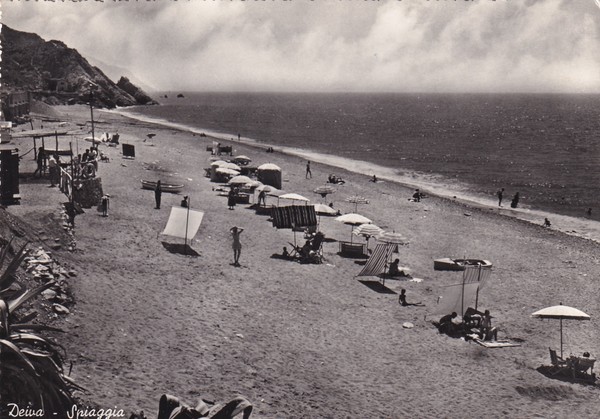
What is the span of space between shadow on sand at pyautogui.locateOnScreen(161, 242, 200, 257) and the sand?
42 centimetres

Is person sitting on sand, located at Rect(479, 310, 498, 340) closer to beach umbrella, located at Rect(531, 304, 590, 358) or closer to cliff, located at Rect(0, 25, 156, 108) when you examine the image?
beach umbrella, located at Rect(531, 304, 590, 358)

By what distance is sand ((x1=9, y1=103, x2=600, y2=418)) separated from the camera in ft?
40.5

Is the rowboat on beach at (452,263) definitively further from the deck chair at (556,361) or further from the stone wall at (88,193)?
the stone wall at (88,193)

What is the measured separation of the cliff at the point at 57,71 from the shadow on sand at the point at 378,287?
120 metres

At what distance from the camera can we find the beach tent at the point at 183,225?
21.8m

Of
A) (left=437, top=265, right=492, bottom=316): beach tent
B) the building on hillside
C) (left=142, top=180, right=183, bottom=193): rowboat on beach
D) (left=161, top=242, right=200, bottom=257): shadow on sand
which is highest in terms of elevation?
the building on hillside

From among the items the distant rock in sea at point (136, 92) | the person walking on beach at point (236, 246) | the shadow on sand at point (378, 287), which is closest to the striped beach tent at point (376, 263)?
the shadow on sand at point (378, 287)

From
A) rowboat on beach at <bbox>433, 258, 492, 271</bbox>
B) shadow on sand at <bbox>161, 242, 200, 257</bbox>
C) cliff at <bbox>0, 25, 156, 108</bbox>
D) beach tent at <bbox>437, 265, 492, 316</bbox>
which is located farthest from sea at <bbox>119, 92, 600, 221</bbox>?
cliff at <bbox>0, 25, 156, 108</bbox>

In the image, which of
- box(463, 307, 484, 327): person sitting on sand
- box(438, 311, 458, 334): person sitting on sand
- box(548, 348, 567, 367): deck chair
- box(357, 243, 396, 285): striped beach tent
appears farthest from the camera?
box(357, 243, 396, 285): striped beach tent

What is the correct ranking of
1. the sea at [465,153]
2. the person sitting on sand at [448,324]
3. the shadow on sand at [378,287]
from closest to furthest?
the person sitting on sand at [448,324] < the shadow on sand at [378,287] < the sea at [465,153]

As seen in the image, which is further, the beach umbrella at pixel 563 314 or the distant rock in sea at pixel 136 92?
the distant rock in sea at pixel 136 92

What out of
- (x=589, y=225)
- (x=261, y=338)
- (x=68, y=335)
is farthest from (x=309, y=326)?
(x=589, y=225)

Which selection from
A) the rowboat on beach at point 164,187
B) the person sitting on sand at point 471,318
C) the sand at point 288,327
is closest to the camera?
the sand at point 288,327

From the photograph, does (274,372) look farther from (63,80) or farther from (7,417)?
(63,80)
